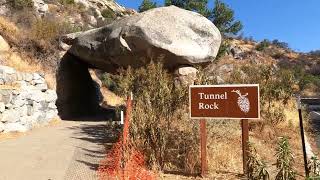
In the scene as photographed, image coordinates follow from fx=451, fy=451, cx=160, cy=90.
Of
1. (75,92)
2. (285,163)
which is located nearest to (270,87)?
(285,163)

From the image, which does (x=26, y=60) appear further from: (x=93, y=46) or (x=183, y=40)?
(x=183, y=40)

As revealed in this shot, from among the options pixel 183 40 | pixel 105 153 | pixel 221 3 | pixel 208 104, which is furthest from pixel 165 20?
pixel 221 3

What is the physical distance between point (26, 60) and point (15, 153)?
25.1ft

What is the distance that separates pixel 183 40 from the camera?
1548 centimetres

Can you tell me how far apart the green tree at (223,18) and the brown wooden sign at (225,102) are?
22826 mm

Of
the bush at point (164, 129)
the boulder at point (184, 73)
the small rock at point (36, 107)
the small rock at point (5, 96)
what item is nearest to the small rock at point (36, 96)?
the small rock at point (36, 107)

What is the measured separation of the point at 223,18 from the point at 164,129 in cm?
2292

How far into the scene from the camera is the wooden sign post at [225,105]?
7.28 meters

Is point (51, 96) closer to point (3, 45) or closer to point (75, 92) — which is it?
point (3, 45)

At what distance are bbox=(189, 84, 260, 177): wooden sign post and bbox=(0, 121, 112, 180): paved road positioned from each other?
1969 millimetres

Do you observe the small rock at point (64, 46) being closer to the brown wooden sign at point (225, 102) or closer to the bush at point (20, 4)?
the bush at point (20, 4)

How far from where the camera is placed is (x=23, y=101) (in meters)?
12.8

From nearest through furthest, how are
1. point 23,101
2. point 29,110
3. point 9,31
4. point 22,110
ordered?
point 22,110
point 23,101
point 29,110
point 9,31

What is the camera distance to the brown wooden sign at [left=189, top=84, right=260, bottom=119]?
23.9ft
